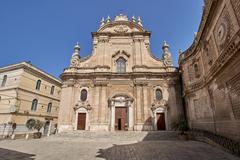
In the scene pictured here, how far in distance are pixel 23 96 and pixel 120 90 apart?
13.8 meters

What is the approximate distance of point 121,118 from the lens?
60.8 feet

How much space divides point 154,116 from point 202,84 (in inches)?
290

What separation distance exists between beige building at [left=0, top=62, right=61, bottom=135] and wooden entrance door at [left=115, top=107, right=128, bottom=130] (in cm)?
1304

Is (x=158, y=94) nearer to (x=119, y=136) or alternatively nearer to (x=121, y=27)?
(x=119, y=136)

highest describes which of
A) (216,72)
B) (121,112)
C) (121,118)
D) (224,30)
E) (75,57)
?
(75,57)

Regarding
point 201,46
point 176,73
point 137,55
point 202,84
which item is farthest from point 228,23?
point 137,55

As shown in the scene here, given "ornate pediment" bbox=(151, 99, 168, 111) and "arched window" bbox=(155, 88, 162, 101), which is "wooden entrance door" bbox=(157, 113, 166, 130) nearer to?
"ornate pediment" bbox=(151, 99, 168, 111)

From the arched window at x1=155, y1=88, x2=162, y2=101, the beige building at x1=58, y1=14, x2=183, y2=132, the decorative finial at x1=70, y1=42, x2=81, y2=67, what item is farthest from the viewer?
the decorative finial at x1=70, y1=42, x2=81, y2=67

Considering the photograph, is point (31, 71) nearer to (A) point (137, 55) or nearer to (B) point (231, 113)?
(A) point (137, 55)

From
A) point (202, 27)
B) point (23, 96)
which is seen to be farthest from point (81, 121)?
point (202, 27)

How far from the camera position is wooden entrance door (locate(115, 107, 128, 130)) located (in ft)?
59.7

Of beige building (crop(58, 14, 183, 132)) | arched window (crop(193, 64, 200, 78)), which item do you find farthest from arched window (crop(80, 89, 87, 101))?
arched window (crop(193, 64, 200, 78))

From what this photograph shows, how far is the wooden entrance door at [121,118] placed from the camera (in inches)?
716

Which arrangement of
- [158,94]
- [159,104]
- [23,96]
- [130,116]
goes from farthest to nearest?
[23,96], [158,94], [159,104], [130,116]
